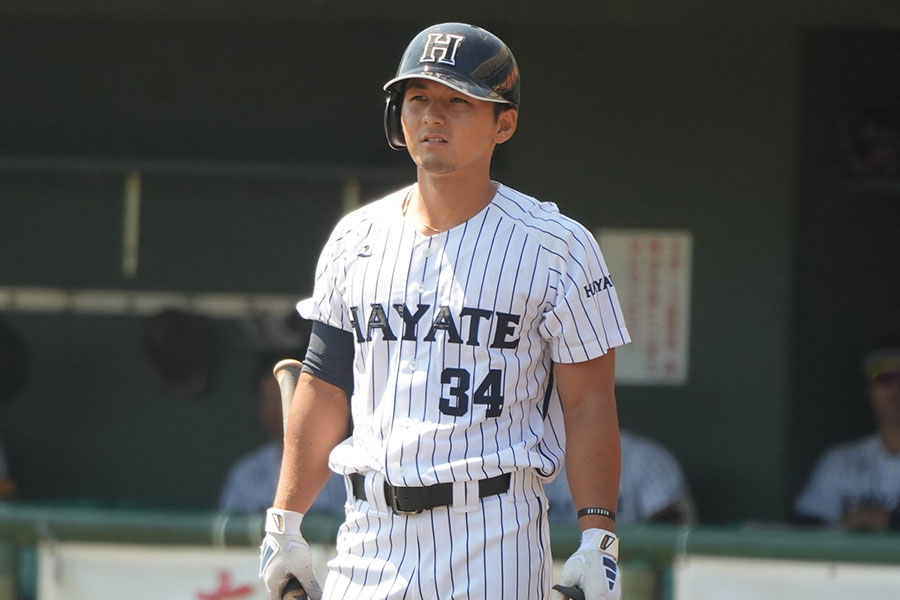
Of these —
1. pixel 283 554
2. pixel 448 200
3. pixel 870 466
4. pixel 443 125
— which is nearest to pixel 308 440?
pixel 283 554

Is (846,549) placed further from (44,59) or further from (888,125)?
(44,59)

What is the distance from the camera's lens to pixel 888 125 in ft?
17.0

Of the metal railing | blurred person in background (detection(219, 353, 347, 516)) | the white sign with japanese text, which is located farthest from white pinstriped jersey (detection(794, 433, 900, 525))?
blurred person in background (detection(219, 353, 347, 516))

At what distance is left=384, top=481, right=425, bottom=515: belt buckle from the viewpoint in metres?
2.27

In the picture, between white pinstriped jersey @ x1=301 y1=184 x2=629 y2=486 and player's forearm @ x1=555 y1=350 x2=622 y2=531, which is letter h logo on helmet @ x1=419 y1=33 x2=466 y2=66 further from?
player's forearm @ x1=555 y1=350 x2=622 y2=531

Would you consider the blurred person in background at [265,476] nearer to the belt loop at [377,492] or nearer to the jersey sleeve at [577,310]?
the belt loop at [377,492]

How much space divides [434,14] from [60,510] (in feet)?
7.27

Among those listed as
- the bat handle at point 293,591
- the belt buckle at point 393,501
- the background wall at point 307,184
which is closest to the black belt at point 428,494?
the belt buckle at point 393,501

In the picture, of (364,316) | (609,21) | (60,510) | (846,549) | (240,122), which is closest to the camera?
(364,316)

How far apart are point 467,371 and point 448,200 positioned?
0.30 metres

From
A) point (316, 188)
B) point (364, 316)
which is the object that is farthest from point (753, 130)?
point (364, 316)

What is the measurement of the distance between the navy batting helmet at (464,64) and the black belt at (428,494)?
1.98 ft

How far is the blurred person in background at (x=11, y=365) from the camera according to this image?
18.5 feet

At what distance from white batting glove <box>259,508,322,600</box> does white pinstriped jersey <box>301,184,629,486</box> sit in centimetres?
14
